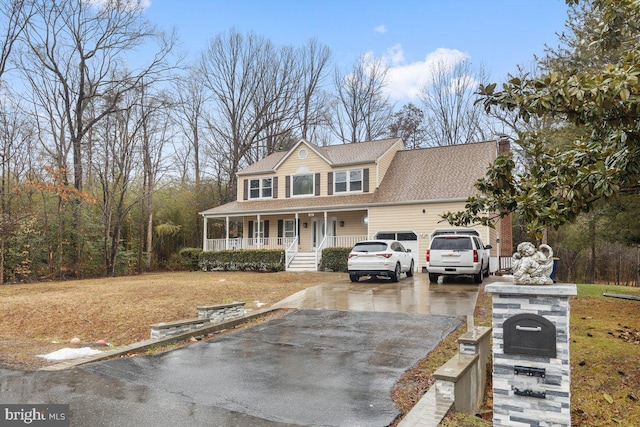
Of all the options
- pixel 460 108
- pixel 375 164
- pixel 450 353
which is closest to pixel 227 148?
pixel 375 164

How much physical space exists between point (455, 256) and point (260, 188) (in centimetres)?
1516

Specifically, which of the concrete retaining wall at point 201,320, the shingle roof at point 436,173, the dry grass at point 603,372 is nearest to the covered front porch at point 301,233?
the shingle roof at point 436,173

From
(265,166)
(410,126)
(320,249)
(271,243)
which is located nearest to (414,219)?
(320,249)

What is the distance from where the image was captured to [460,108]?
108 feet

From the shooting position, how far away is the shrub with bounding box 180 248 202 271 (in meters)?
25.2

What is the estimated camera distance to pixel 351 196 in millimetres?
23047

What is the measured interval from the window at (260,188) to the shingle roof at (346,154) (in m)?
0.61

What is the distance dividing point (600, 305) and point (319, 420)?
9.84m

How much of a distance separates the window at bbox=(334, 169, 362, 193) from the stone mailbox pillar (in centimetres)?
1957

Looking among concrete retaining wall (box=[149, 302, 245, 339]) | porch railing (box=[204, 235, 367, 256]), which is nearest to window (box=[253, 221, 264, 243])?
porch railing (box=[204, 235, 367, 256])

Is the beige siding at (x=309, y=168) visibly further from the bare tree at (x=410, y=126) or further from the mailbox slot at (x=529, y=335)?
the mailbox slot at (x=529, y=335)

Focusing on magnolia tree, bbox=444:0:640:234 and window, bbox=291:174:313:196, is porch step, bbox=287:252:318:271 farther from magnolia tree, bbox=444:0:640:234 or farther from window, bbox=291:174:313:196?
magnolia tree, bbox=444:0:640:234

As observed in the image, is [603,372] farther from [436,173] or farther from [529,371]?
[436,173]

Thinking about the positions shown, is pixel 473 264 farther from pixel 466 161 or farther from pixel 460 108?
pixel 460 108
